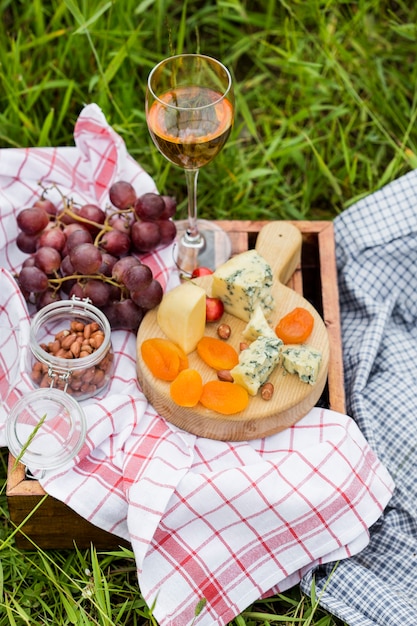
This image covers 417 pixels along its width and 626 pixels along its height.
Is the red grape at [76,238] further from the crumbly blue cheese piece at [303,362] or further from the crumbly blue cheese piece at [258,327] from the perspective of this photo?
the crumbly blue cheese piece at [303,362]

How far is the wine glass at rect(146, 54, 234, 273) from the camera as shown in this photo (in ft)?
7.63

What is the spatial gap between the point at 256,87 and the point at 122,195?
1324 millimetres

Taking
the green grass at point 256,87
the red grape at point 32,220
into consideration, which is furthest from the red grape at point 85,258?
the green grass at point 256,87

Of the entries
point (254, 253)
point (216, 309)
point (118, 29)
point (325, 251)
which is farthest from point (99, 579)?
point (118, 29)

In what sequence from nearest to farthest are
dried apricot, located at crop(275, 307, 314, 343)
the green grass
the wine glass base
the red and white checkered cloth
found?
the red and white checkered cloth < dried apricot, located at crop(275, 307, 314, 343) < the wine glass base < the green grass

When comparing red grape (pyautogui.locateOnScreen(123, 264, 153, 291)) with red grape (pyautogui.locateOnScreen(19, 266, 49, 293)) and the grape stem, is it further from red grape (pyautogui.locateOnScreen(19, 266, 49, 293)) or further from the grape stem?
red grape (pyautogui.locateOnScreen(19, 266, 49, 293))

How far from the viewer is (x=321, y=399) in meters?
2.68

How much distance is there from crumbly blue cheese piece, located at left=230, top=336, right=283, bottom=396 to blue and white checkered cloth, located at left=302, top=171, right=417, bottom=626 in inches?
17.9

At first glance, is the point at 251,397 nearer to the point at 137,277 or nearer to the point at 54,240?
the point at 137,277

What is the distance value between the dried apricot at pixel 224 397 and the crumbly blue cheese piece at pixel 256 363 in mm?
28

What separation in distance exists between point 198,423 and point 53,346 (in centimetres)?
45

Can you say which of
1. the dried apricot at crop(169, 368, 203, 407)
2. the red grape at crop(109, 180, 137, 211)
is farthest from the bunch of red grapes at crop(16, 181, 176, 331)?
the dried apricot at crop(169, 368, 203, 407)

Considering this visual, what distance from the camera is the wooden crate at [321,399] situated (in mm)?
2350

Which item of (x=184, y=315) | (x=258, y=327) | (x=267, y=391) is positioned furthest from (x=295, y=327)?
(x=184, y=315)
